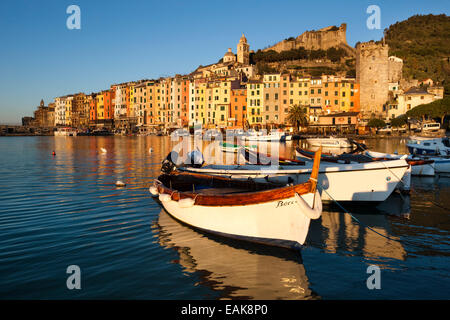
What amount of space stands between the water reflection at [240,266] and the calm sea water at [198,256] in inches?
1.0

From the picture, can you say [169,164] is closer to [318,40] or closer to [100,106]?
[100,106]

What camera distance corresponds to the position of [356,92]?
91250mm

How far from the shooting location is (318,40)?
14250cm

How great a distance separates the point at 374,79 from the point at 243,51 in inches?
2103

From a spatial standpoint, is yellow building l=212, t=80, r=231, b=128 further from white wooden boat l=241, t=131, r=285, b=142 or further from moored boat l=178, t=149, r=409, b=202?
moored boat l=178, t=149, r=409, b=202

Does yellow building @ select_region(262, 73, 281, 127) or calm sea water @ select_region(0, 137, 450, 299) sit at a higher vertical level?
yellow building @ select_region(262, 73, 281, 127)

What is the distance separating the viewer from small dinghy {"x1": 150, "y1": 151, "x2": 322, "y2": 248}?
926 cm

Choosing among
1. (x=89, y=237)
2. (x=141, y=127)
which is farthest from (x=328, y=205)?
(x=141, y=127)

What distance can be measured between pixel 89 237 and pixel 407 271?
30.7 ft

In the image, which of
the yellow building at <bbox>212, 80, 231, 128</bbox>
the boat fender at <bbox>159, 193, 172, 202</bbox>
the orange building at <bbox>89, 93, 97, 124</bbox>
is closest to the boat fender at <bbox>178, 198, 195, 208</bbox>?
the boat fender at <bbox>159, 193, 172, 202</bbox>

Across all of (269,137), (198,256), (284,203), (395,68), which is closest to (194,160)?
(198,256)

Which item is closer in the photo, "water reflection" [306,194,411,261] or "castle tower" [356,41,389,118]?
"water reflection" [306,194,411,261]

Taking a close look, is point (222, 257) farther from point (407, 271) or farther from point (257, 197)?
point (407, 271)

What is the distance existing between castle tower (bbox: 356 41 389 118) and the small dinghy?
287 feet
